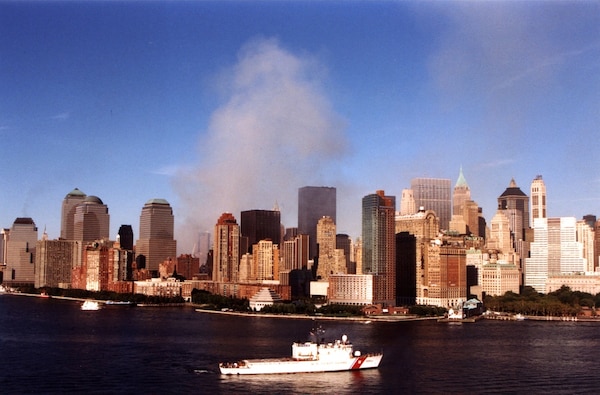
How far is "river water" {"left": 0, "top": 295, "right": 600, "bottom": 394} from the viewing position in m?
33.8

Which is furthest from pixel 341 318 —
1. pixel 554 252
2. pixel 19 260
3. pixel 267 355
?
pixel 19 260

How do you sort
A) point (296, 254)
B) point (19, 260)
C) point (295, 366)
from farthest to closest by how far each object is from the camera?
1. point (19, 260)
2. point (296, 254)
3. point (295, 366)

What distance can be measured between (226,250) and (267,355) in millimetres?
92392

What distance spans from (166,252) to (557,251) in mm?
89909

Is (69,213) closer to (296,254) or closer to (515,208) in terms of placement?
(296,254)

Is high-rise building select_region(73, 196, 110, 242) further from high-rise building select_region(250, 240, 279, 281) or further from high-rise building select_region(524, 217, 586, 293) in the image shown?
high-rise building select_region(524, 217, 586, 293)

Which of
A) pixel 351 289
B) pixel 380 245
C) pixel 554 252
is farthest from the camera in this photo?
pixel 554 252

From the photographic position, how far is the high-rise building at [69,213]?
614ft

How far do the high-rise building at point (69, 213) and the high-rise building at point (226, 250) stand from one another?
210 ft

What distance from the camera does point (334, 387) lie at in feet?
111

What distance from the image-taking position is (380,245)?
10219cm

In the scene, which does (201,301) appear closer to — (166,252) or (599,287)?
(599,287)

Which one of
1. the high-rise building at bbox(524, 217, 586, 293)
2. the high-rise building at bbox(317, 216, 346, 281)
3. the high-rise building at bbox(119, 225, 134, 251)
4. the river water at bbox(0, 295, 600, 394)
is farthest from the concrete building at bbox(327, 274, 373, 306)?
the high-rise building at bbox(119, 225, 134, 251)

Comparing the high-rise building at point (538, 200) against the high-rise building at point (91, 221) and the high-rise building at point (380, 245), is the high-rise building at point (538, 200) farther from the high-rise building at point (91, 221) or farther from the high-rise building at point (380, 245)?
the high-rise building at point (91, 221)
